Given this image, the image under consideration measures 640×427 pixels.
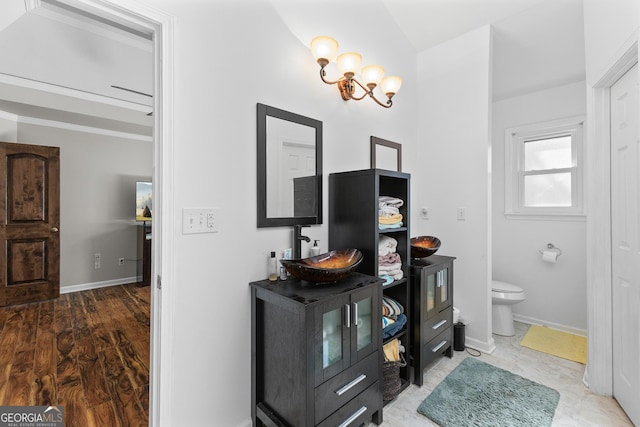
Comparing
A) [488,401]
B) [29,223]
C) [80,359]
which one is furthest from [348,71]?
[29,223]

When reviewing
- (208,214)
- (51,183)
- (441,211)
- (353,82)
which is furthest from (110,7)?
(51,183)

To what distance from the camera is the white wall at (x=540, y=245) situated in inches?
110

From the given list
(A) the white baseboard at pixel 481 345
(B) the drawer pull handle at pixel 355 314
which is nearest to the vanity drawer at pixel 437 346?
(A) the white baseboard at pixel 481 345

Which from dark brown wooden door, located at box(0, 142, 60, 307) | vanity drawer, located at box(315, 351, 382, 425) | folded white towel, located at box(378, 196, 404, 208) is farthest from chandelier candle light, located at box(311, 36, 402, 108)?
dark brown wooden door, located at box(0, 142, 60, 307)

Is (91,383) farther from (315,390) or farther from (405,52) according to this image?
(405,52)

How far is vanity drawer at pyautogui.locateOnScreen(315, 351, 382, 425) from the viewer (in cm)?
130

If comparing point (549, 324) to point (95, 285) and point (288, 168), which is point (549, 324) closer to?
point (288, 168)

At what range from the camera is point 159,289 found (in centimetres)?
129

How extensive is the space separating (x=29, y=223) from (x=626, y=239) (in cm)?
552

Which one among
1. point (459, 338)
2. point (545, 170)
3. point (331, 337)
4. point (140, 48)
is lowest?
point (459, 338)

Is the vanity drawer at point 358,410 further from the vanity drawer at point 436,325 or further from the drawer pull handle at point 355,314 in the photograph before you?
the vanity drawer at point 436,325

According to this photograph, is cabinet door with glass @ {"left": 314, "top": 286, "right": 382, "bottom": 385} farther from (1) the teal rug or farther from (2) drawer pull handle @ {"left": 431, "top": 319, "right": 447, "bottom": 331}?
(2) drawer pull handle @ {"left": 431, "top": 319, "right": 447, "bottom": 331}

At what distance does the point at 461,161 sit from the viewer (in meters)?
2.56

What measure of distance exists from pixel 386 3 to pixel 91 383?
3.57m
